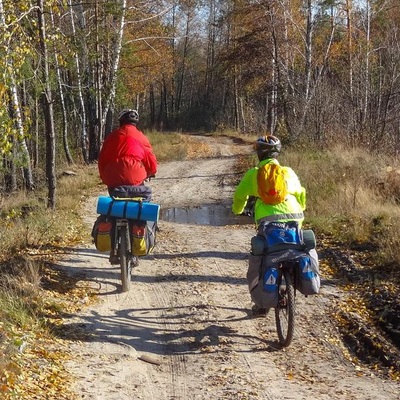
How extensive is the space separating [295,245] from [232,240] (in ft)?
15.1

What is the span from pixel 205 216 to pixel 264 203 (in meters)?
7.58

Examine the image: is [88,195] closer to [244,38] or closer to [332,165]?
[332,165]

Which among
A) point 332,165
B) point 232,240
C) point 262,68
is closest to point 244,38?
point 262,68

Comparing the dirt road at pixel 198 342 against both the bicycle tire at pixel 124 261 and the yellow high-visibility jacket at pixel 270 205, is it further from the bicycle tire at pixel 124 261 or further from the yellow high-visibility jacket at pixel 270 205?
the yellow high-visibility jacket at pixel 270 205

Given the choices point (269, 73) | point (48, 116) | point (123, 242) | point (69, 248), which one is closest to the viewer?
point (123, 242)

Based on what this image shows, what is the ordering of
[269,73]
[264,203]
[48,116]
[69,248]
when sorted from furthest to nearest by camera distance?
[269,73], [48,116], [69,248], [264,203]

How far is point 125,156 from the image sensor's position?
23.8 ft

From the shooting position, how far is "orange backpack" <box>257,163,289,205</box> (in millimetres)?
5754

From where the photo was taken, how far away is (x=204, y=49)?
6228 centimetres

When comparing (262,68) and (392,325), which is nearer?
(392,325)

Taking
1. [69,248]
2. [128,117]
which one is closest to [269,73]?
[69,248]

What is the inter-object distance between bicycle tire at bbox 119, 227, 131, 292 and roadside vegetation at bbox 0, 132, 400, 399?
0.40m

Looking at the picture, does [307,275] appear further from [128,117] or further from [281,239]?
[128,117]

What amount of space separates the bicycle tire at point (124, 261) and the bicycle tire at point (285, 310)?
2.10m
